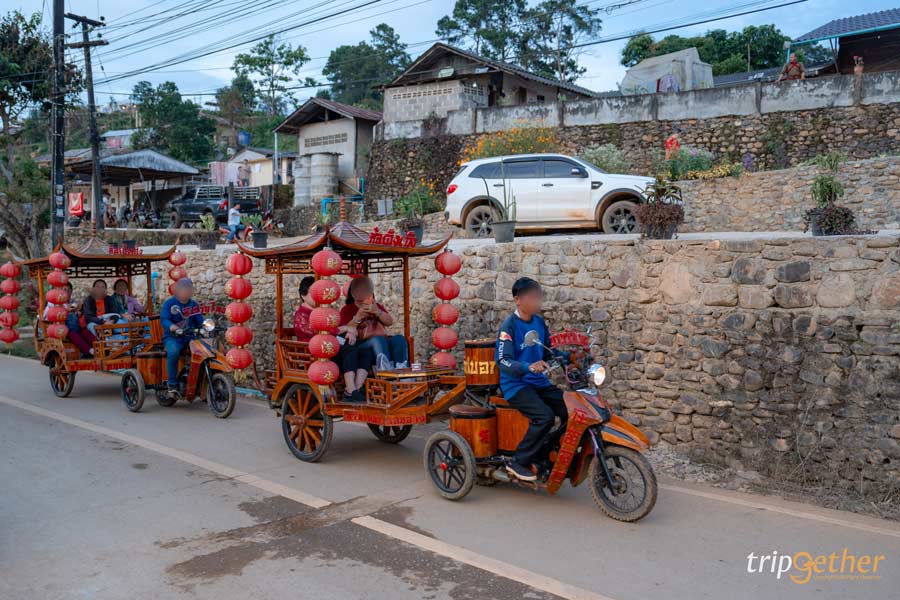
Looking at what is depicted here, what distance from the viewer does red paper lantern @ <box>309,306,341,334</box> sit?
6832 mm

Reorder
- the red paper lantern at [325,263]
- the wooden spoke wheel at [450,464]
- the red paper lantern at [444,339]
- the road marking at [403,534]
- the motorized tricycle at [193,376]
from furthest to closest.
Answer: the motorized tricycle at [193,376] → the red paper lantern at [444,339] → the red paper lantern at [325,263] → the wooden spoke wheel at [450,464] → the road marking at [403,534]

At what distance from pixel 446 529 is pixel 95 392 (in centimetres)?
844

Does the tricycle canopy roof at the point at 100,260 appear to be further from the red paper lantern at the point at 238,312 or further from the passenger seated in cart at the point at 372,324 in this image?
the passenger seated in cart at the point at 372,324

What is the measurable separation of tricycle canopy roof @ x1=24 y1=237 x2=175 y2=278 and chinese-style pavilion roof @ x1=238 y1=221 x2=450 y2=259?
4.20 meters

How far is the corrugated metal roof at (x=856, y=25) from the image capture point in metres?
24.4

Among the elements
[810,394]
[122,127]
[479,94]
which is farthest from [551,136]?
[122,127]

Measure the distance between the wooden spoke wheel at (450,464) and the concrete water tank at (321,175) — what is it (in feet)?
82.6

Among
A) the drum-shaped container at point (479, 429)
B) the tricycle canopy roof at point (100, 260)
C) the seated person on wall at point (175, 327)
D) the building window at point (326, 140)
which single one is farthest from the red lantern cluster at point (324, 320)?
the building window at point (326, 140)

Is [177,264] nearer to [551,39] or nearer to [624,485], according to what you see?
[624,485]

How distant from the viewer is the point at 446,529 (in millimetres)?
5457

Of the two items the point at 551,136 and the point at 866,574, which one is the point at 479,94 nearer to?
the point at 551,136

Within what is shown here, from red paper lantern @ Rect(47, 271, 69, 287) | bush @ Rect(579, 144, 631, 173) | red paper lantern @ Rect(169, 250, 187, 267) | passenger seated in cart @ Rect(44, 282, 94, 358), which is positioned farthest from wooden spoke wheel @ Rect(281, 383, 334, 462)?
bush @ Rect(579, 144, 631, 173)

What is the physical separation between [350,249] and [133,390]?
4.64 meters

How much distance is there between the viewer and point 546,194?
528 inches
